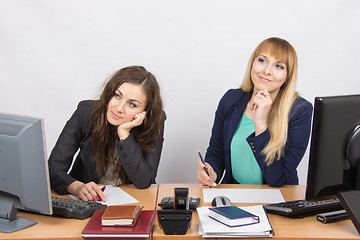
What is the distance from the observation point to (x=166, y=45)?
3.51 metres

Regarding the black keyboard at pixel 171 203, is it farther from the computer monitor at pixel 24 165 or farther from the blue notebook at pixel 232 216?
the computer monitor at pixel 24 165

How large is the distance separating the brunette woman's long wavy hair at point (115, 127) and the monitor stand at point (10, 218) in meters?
0.67

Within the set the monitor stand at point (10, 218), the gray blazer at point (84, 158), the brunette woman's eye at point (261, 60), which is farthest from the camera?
the brunette woman's eye at point (261, 60)

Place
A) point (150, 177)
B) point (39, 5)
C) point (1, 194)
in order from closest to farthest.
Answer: point (1, 194) → point (150, 177) → point (39, 5)

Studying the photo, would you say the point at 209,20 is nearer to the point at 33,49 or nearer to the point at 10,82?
the point at 33,49

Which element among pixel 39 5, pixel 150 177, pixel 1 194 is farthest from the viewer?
pixel 39 5

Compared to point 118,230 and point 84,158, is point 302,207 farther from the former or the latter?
point 84,158

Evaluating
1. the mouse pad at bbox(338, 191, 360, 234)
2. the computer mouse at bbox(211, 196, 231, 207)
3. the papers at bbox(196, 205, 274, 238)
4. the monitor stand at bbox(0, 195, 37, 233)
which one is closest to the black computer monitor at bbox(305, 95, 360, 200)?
the mouse pad at bbox(338, 191, 360, 234)

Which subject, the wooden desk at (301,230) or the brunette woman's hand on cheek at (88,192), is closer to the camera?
the wooden desk at (301,230)

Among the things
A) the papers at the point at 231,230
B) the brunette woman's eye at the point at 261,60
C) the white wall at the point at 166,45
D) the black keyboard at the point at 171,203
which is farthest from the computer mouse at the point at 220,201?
the white wall at the point at 166,45

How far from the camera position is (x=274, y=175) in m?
2.34

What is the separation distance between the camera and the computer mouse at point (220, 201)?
1.97 meters

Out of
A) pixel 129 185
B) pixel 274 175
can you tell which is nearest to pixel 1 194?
pixel 129 185

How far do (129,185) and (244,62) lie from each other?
5.22 ft
